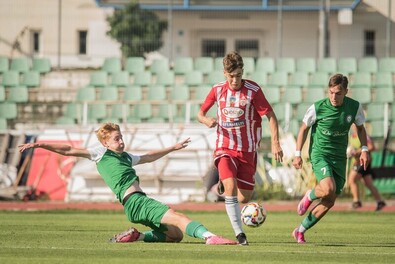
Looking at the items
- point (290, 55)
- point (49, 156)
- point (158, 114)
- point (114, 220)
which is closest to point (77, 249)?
point (114, 220)

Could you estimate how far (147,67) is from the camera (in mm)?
33312

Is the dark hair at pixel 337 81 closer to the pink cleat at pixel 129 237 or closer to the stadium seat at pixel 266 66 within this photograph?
the pink cleat at pixel 129 237

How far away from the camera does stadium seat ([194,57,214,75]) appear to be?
31344 mm

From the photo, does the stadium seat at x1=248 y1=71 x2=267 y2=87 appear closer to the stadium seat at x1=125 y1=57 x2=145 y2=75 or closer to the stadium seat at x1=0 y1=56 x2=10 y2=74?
A: the stadium seat at x1=125 y1=57 x2=145 y2=75

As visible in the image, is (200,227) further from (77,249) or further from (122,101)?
(122,101)

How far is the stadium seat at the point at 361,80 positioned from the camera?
29.8 m

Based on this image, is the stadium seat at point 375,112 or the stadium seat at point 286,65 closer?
the stadium seat at point 375,112

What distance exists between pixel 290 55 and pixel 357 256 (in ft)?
75.1

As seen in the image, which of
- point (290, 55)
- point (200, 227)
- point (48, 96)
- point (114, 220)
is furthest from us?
point (290, 55)

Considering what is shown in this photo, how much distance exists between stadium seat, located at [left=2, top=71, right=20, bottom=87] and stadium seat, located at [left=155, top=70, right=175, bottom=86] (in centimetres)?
436

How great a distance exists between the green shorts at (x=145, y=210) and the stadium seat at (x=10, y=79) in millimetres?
19567

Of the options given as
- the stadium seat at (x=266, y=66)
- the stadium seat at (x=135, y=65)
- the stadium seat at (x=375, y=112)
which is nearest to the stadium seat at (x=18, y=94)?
the stadium seat at (x=135, y=65)

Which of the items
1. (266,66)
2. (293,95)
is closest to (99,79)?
(266,66)

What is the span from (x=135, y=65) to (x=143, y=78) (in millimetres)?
1155
